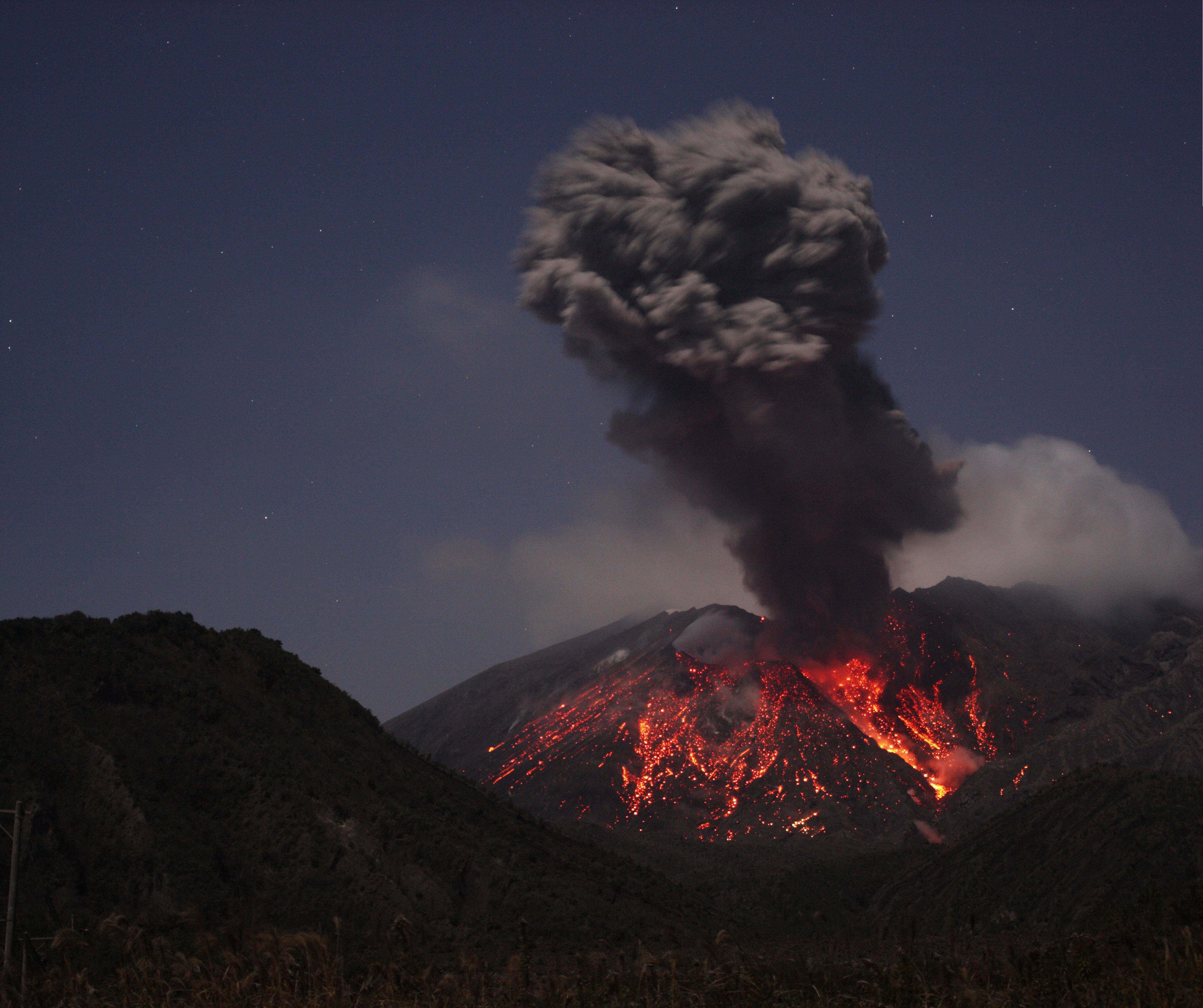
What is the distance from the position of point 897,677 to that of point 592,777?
3874 centimetres

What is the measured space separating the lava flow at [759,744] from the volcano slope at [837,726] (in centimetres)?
20

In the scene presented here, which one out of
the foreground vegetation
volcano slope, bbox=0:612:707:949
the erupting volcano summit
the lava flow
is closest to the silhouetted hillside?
volcano slope, bbox=0:612:707:949

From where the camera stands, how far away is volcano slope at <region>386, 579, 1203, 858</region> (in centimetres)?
9225

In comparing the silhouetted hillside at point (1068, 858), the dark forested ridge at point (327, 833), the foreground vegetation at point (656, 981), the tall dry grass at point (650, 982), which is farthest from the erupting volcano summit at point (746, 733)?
the tall dry grass at point (650, 982)

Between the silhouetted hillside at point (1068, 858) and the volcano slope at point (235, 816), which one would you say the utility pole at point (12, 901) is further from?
the silhouetted hillside at point (1068, 858)

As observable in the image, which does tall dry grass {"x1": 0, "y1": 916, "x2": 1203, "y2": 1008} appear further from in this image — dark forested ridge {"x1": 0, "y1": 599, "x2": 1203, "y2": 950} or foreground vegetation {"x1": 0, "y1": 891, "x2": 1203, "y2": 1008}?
dark forested ridge {"x1": 0, "y1": 599, "x2": 1203, "y2": 950}

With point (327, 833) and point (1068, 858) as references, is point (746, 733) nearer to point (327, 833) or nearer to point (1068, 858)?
point (1068, 858)

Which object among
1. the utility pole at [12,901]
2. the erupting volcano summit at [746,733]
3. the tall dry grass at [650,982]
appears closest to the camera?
the tall dry grass at [650,982]

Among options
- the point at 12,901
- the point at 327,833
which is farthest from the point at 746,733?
the point at 12,901

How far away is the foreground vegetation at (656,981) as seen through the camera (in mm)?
9047

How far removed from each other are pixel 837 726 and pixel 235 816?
76955 millimetres

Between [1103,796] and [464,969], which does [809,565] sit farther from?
[464,969]

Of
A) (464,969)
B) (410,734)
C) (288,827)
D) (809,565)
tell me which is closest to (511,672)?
(410,734)

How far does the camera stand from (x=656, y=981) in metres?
9.95
